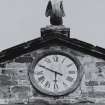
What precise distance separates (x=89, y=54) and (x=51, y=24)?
5.14ft

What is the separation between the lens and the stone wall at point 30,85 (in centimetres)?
1655

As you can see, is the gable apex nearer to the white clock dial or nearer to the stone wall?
the stone wall

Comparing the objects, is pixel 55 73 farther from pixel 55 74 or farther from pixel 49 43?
pixel 49 43

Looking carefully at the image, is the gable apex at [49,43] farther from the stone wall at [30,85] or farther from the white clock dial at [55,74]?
the white clock dial at [55,74]

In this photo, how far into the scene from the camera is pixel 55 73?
55.0 ft

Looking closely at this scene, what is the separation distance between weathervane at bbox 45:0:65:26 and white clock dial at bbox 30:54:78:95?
4.06 feet

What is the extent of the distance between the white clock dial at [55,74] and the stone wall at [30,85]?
0.67 ft

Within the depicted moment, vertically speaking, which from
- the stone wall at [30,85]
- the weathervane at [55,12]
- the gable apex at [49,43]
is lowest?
the stone wall at [30,85]

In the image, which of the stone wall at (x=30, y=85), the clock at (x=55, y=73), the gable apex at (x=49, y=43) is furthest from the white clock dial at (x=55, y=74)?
the gable apex at (x=49, y=43)

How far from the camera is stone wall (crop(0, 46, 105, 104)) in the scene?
16.5 metres

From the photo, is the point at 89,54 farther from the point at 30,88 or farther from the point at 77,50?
the point at 30,88

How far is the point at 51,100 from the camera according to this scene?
649 inches

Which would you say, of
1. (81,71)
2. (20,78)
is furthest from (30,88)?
(81,71)

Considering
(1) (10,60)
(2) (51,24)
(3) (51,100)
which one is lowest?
(3) (51,100)
